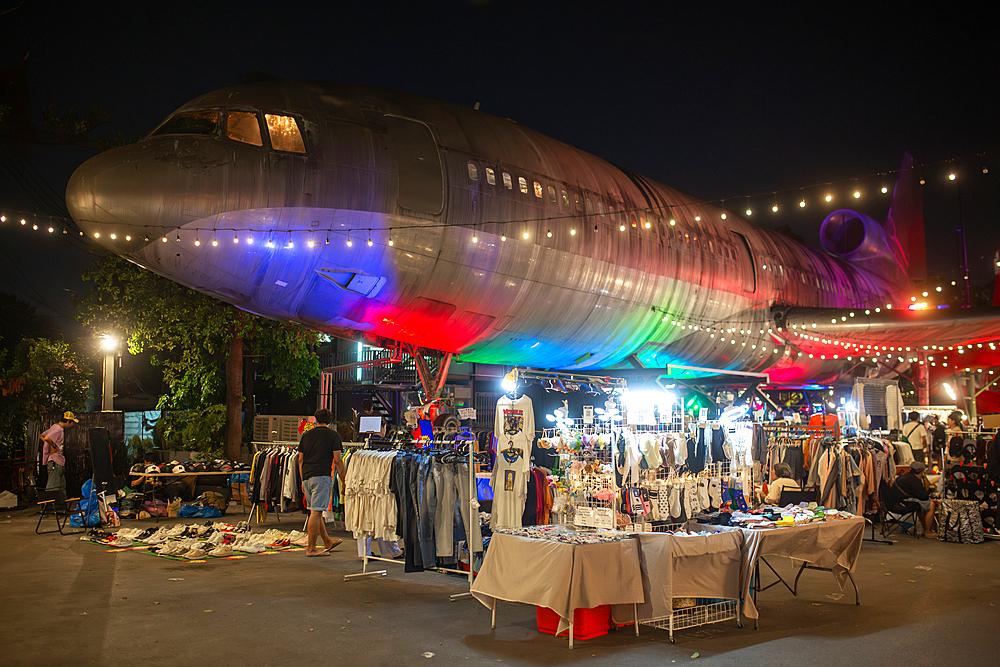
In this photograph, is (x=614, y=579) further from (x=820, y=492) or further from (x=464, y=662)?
(x=820, y=492)

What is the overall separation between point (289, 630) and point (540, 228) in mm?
6577

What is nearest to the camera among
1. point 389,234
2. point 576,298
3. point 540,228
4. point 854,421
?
point 389,234

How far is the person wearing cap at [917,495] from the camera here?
1144cm

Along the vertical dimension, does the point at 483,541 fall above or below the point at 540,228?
below

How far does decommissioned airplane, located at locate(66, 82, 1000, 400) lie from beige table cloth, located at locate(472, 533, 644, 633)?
457 centimetres

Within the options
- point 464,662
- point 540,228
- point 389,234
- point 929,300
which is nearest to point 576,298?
point 540,228

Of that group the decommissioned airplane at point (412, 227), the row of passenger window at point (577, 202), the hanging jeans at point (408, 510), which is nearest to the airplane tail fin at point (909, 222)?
the row of passenger window at point (577, 202)

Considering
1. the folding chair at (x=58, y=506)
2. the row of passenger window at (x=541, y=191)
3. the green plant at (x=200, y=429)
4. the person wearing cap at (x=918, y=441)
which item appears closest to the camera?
the row of passenger window at (x=541, y=191)

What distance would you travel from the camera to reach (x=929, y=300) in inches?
998

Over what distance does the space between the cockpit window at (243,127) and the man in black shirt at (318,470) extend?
350 centimetres

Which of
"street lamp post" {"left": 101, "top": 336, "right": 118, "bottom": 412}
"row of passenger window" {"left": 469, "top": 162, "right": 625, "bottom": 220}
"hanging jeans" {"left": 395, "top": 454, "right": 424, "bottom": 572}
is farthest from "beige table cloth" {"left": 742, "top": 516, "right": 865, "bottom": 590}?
"street lamp post" {"left": 101, "top": 336, "right": 118, "bottom": 412}

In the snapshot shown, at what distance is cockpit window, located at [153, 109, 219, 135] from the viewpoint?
8859 millimetres

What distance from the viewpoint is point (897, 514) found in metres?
11.7

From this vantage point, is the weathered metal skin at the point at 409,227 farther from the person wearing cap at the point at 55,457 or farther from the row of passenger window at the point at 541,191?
the person wearing cap at the point at 55,457
